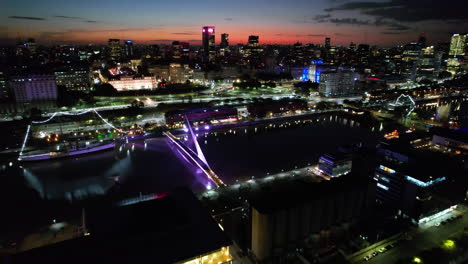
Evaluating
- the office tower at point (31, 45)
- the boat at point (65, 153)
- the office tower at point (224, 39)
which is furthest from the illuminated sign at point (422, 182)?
the office tower at point (224, 39)

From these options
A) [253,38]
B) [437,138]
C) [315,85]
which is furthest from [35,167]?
[253,38]

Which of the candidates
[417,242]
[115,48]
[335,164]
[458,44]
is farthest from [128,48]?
[458,44]

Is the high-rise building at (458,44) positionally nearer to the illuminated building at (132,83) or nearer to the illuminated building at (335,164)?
the illuminated building at (132,83)

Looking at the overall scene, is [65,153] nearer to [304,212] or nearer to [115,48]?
[304,212]

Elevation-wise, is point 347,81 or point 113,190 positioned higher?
point 347,81

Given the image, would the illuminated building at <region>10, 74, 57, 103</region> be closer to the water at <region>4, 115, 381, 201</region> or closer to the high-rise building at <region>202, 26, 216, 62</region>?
the water at <region>4, 115, 381, 201</region>

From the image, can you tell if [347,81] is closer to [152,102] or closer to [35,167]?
[152,102]
